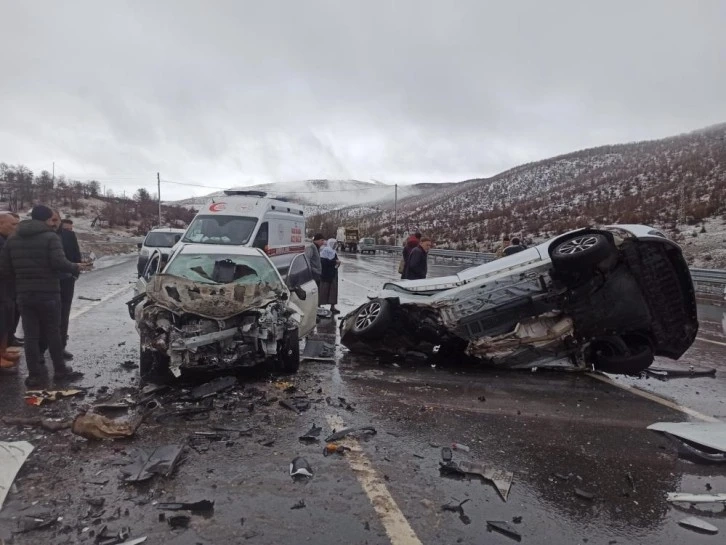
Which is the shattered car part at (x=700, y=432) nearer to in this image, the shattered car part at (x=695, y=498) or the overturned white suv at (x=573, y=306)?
the shattered car part at (x=695, y=498)

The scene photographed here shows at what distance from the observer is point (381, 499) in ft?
10.4

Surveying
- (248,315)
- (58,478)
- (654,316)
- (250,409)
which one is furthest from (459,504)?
(654,316)

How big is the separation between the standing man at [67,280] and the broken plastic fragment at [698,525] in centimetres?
628

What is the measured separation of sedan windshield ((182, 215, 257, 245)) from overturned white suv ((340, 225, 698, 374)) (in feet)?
24.0

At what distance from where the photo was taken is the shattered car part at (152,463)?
10.9 ft

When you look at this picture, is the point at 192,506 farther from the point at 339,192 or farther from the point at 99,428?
the point at 339,192

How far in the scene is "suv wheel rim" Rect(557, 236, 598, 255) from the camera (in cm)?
549

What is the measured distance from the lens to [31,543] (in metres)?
2.61

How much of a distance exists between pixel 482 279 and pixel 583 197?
4453cm

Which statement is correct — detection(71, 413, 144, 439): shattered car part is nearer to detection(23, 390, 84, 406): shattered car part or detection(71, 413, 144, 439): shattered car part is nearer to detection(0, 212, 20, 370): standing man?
detection(23, 390, 84, 406): shattered car part

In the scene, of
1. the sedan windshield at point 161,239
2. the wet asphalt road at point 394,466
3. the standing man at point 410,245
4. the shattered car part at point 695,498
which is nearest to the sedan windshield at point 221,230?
the sedan windshield at point 161,239

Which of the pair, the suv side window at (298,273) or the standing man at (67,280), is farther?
the suv side window at (298,273)

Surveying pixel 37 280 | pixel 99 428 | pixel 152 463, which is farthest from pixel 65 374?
pixel 152 463

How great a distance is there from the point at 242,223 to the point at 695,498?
11451 mm
